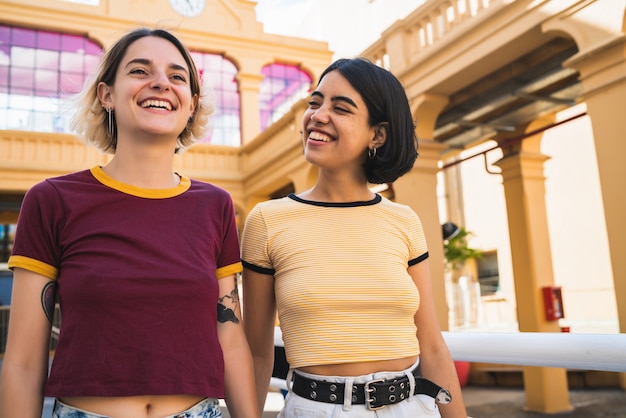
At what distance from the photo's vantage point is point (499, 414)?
283 inches

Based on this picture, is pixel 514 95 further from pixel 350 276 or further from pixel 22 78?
pixel 22 78

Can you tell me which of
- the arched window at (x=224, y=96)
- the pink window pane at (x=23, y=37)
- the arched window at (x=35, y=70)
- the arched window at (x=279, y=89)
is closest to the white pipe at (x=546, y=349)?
the arched window at (x=35, y=70)

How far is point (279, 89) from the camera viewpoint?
44.0 feet

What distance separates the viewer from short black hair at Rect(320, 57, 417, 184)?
152 centimetres

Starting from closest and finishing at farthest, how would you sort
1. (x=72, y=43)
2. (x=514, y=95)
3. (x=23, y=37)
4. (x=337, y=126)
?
(x=337, y=126), (x=514, y=95), (x=23, y=37), (x=72, y=43)

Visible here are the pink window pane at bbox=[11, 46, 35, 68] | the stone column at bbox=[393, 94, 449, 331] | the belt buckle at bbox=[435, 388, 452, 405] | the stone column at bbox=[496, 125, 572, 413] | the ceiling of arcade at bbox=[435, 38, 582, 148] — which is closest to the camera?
the belt buckle at bbox=[435, 388, 452, 405]

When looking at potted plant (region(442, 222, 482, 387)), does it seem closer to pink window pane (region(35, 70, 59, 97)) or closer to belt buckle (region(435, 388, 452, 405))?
pink window pane (region(35, 70, 59, 97))

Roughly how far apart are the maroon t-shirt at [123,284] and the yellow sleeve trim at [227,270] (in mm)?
74

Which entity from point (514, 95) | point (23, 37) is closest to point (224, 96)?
point (23, 37)

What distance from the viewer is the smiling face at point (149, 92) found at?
4.20 ft

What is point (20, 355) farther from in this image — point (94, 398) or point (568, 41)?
point (568, 41)

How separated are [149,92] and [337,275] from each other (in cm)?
63

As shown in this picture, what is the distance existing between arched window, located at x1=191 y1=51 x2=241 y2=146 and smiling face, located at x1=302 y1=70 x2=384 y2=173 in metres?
11.0

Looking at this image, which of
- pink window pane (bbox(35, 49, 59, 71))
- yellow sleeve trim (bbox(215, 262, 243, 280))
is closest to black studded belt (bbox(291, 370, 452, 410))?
yellow sleeve trim (bbox(215, 262, 243, 280))
